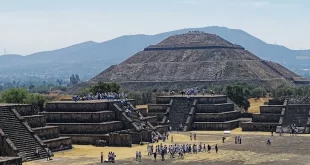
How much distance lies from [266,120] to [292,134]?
7.92m

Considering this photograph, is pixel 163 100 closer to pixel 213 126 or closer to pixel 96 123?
pixel 213 126

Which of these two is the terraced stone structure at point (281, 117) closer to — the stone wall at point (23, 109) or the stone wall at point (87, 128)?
the stone wall at point (87, 128)

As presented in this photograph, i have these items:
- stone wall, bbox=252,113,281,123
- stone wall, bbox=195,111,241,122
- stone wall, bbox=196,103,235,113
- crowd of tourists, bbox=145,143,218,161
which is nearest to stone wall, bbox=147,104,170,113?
stone wall, bbox=196,103,235,113

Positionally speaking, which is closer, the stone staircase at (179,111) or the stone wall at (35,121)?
the stone wall at (35,121)

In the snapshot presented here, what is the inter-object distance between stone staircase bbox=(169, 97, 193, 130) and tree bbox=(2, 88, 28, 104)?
24538 millimetres

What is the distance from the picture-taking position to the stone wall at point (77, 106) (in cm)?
6912

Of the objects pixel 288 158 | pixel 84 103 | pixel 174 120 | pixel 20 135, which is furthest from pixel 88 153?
pixel 174 120

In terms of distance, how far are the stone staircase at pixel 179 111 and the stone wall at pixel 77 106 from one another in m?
17.8

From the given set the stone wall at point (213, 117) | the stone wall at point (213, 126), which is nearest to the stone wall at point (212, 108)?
the stone wall at point (213, 117)

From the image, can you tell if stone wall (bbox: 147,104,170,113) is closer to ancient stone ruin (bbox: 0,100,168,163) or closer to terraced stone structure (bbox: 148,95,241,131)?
terraced stone structure (bbox: 148,95,241,131)

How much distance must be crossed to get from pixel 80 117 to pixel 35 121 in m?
9.50

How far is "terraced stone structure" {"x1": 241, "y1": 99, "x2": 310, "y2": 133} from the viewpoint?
81.2 m

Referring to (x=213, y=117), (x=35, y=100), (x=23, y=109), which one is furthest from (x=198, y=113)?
(x=23, y=109)

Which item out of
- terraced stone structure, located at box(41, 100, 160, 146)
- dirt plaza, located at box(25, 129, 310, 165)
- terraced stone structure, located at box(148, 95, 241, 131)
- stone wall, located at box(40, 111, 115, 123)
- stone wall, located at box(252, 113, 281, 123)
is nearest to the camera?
dirt plaza, located at box(25, 129, 310, 165)
